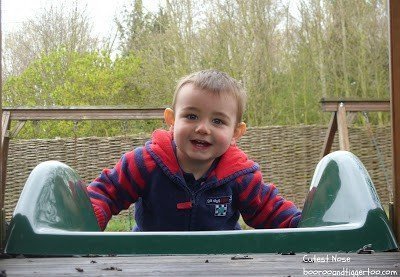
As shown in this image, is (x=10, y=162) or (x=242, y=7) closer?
(x=10, y=162)

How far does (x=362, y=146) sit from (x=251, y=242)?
18.1ft

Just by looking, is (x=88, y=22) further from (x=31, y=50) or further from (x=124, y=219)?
(x=124, y=219)

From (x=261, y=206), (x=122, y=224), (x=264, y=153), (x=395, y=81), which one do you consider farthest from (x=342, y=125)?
(x=122, y=224)

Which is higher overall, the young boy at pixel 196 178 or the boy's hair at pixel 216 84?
the boy's hair at pixel 216 84

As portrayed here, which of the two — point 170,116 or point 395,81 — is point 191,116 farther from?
point 395,81

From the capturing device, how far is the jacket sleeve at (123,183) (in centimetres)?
163

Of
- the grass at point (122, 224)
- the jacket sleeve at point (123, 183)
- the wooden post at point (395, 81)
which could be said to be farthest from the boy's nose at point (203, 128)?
the grass at point (122, 224)

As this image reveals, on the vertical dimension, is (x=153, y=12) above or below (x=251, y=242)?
above

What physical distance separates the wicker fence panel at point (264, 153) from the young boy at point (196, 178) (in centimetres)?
400

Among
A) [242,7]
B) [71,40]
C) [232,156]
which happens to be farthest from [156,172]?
[71,40]

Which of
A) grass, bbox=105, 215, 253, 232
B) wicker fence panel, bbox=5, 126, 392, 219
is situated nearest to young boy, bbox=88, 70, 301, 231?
grass, bbox=105, 215, 253, 232

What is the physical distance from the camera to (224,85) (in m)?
1.59

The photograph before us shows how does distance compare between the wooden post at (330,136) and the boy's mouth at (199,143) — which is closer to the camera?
the boy's mouth at (199,143)

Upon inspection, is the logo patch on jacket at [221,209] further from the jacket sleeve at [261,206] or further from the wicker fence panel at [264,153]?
the wicker fence panel at [264,153]
